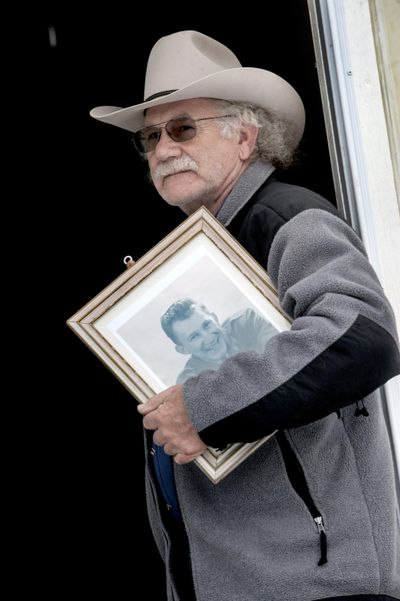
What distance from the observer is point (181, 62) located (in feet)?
7.60

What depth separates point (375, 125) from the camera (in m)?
2.20

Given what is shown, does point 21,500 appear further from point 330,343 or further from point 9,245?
point 330,343

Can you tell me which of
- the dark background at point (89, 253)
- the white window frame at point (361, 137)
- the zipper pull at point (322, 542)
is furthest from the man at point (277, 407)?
the dark background at point (89, 253)

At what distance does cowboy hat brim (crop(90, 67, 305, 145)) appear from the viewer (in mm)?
2129

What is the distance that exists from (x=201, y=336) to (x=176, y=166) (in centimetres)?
55

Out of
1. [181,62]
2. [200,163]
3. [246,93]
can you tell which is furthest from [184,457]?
[181,62]

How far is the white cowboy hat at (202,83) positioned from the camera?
2.15m

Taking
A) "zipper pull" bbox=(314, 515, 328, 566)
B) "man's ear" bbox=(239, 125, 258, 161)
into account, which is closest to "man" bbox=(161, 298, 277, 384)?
"zipper pull" bbox=(314, 515, 328, 566)

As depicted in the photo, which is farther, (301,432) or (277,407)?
(301,432)

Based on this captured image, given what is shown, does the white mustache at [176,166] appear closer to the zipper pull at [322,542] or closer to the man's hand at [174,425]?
the man's hand at [174,425]

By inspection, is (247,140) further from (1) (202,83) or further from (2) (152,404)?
(2) (152,404)

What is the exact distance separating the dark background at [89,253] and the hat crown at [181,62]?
0.74m

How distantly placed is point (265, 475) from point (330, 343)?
369mm

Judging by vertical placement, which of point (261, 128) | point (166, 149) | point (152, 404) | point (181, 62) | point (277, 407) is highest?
point (181, 62)
